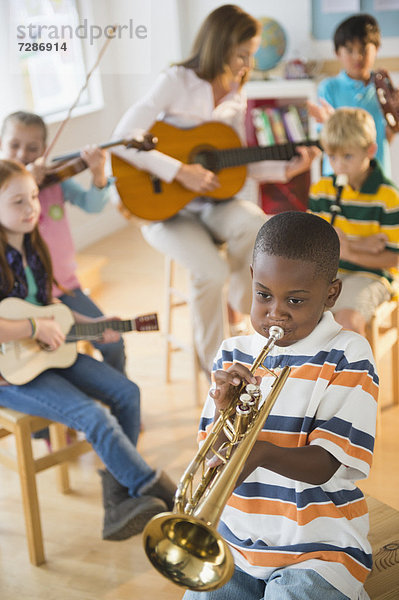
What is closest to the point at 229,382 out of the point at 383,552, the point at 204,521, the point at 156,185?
the point at 204,521

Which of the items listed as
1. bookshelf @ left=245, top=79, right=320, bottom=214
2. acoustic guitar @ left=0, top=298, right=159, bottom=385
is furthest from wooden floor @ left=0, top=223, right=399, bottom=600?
bookshelf @ left=245, top=79, right=320, bottom=214

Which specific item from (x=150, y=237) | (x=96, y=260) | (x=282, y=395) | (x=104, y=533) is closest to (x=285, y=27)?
(x=96, y=260)

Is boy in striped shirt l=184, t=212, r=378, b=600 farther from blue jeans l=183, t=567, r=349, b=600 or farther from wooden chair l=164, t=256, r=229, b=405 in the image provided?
wooden chair l=164, t=256, r=229, b=405

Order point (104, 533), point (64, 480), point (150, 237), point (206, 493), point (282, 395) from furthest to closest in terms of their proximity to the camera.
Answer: point (150, 237)
point (64, 480)
point (104, 533)
point (282, 395)
point (206, 493)

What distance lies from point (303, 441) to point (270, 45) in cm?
352

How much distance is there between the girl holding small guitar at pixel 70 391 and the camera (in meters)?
1.82

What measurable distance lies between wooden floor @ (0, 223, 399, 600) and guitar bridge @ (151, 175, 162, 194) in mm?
789

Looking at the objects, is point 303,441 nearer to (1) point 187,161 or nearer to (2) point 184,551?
(2) point 184,551

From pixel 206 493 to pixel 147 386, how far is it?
6.24 feet

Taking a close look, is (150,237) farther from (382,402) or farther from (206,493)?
(206,493)

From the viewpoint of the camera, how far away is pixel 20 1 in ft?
12.7

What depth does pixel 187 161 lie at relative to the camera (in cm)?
254

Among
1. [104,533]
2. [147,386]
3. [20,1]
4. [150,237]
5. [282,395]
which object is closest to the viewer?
[282,395]

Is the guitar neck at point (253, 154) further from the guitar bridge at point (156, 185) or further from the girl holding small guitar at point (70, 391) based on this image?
the girl holding small guitar at point (70, 391)
